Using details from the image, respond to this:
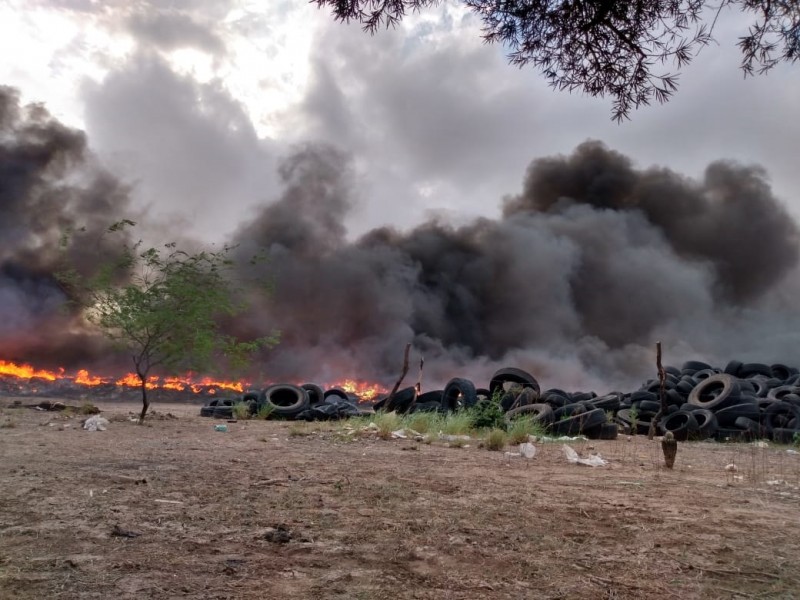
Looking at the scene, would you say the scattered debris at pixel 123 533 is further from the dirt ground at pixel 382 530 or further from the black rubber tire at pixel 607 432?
the black rubber tire at pixel 607 432

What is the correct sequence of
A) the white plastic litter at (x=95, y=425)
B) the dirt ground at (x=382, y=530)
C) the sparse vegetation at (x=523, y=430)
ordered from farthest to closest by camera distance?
the white plastic litter at (x=95, y=425), the sparse vegetation at (x=523, y=430), the dirt ground at (x=382, y=530)

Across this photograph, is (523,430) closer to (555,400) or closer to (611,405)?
(555,400)

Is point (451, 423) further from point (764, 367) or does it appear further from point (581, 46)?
point (764, 367)

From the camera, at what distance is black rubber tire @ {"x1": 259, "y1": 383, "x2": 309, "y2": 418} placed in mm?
19188

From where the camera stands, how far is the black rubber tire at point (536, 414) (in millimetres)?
14114

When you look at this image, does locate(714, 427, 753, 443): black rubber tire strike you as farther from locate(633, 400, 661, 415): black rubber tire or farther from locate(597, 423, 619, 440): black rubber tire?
locate(597, 423, 619, 440): black rubber tire

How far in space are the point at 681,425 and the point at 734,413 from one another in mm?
1517

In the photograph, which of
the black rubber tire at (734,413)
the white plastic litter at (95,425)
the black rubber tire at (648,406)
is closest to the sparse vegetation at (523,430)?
the black rubber tire at (648,406)

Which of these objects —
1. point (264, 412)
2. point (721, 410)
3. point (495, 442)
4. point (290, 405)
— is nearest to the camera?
point (495, 442)

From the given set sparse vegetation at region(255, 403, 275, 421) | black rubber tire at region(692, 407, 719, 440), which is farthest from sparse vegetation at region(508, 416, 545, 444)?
sparse vegetation at region(255, 403, 275, 421)

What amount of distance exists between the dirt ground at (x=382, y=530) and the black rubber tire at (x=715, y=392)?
31.6 feet

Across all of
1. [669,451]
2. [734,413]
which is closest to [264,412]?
[669,451]

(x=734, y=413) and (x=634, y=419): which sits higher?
(x=734, y=413)

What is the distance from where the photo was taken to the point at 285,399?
21.0 metres
